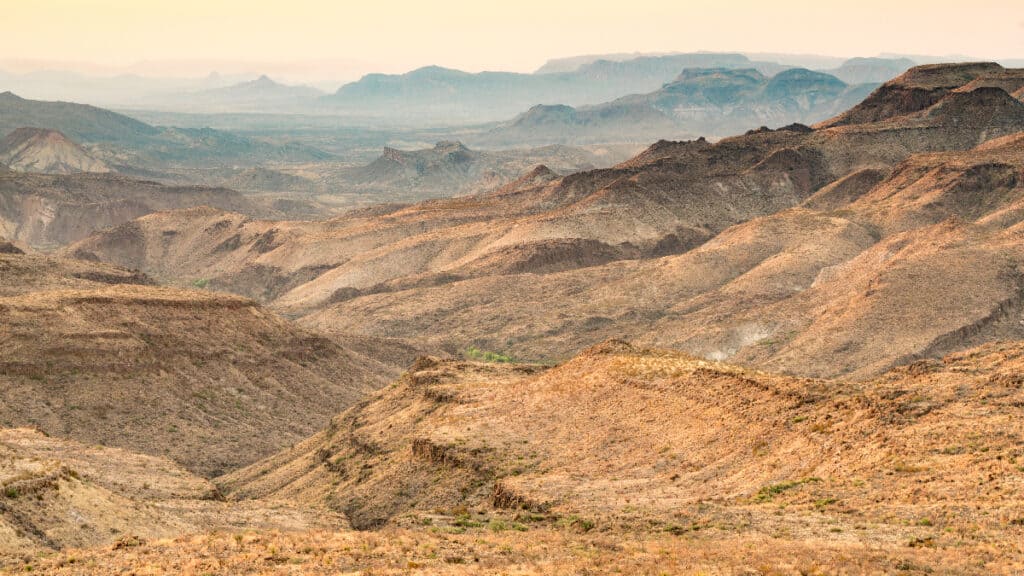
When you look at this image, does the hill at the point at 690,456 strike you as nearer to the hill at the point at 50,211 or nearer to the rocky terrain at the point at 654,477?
the rocky terrain at the point at 654,477

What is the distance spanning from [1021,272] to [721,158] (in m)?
72.6

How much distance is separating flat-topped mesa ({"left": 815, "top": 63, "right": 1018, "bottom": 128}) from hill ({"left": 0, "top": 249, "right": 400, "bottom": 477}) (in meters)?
110

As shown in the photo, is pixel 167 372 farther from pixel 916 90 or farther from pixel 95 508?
pixel 916 90

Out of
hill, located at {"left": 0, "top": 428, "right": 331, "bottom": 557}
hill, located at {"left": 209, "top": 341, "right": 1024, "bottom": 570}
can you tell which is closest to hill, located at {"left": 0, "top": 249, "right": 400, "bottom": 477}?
hill, located at {"left": 209, "top": 341, "right": 1024, "bottom": 570}

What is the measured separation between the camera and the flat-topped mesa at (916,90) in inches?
6309

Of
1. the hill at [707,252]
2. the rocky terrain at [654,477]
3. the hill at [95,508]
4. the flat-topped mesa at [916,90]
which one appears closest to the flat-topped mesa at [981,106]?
the hill at [707,252]

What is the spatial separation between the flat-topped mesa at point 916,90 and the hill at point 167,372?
110152 mm

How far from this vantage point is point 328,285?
123375 mm

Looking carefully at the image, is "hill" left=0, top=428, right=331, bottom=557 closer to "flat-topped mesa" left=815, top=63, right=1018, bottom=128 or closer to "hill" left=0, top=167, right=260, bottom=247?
"flat-topped mesa" left=815, top=63, right=1018, bottom=128

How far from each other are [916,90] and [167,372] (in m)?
129

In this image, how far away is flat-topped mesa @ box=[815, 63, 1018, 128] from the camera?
160250 mm

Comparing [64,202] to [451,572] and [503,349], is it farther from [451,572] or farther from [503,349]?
[451,572]

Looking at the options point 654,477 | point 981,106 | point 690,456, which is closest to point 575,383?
point 690,456

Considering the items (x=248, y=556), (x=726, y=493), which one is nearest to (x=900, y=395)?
(x=726, y=493)
